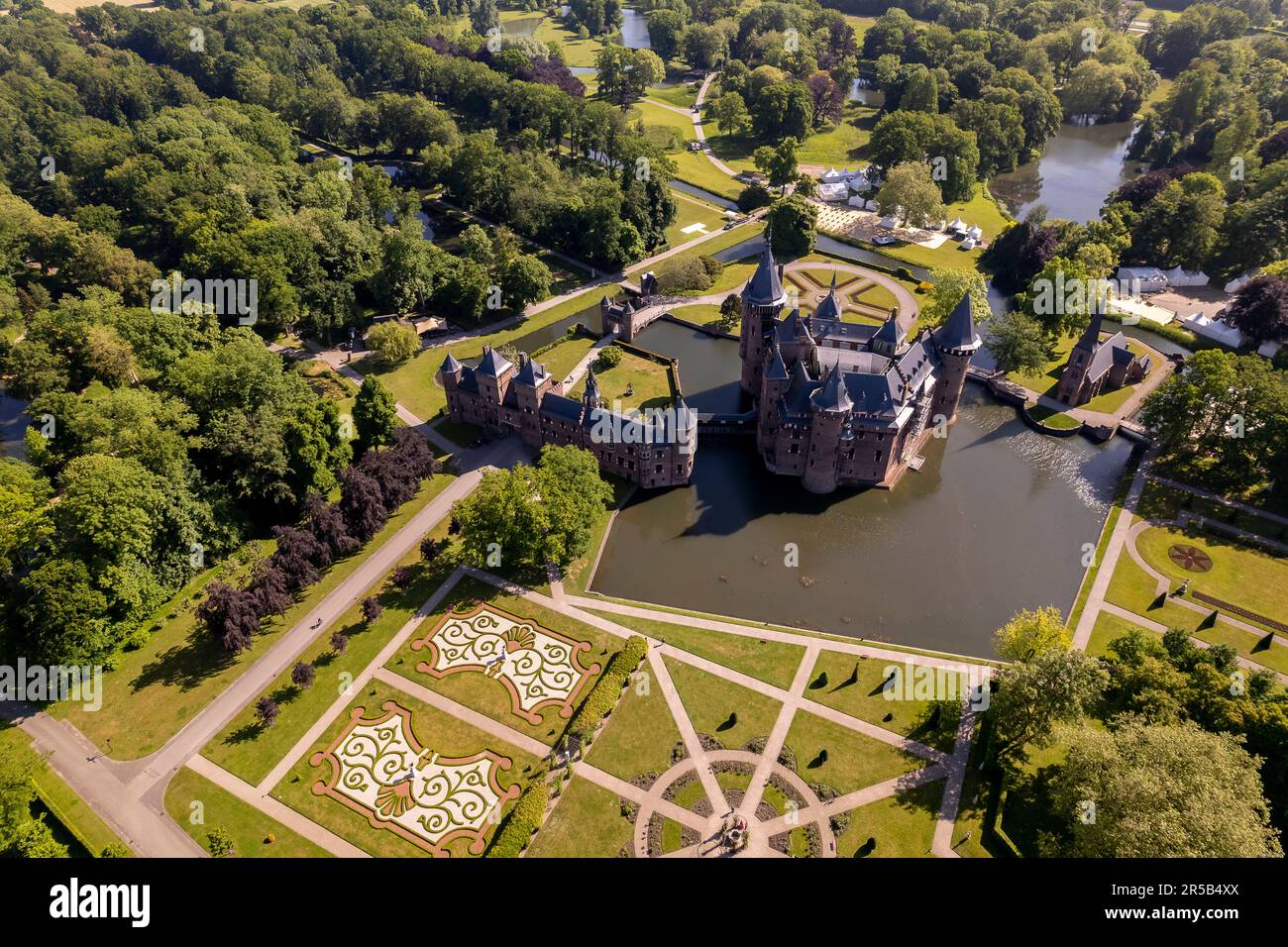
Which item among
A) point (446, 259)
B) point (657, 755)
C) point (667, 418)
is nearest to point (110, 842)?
point (657, 755)

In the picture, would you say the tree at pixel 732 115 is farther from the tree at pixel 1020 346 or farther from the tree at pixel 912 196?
the tree at pixel 1020 346

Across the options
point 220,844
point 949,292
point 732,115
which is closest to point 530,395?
point 220,844

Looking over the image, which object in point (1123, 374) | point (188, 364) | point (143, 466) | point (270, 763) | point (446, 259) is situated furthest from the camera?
point (446, 259)

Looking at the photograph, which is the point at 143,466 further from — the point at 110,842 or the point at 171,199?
the point at 171,199

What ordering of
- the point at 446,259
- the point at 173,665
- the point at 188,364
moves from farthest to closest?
the point at 446,259, the point at 188,364, the point at 173,665

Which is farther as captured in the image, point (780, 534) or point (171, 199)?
point (171, 199)
